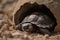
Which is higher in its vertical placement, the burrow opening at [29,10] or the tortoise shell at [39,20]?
the burrow opening at [29,10]

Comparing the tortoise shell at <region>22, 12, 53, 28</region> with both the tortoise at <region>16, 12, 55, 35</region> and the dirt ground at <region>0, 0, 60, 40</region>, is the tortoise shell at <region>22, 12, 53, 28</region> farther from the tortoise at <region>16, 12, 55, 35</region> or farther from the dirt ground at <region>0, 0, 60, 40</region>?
the dirt ground at <region>0, 0, 60, 40</region>

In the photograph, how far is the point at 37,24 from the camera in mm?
1890

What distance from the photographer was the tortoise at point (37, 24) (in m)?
1.89

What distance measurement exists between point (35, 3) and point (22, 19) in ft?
0.82

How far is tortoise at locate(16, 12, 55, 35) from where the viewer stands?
1.89 meters

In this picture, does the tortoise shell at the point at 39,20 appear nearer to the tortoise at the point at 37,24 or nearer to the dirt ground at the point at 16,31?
the tortoise at the point at 37,24

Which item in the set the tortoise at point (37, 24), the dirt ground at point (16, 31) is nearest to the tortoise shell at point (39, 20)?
the tortoise at point (37, 24)

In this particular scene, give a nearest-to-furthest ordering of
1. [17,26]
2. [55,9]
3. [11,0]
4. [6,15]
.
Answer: [55,9], [17,26], [6,15], [11,0]

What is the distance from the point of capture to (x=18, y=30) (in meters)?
2.00

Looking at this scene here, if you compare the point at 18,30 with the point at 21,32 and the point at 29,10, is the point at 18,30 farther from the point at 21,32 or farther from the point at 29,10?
the point at 29,10

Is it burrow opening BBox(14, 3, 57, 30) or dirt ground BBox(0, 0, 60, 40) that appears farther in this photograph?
burrow opening BBox(14, 3, 57, 30)

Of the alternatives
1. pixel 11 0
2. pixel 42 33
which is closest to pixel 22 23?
pixel 42 33

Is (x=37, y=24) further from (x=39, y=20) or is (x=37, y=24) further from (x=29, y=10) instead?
(x=29, y=10)

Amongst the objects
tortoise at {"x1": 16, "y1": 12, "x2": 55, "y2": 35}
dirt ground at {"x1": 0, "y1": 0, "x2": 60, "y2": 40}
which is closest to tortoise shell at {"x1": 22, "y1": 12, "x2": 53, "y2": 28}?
tortoise at {"x1": 16, "y1": 12, "x2": 55, "y2": 35}
